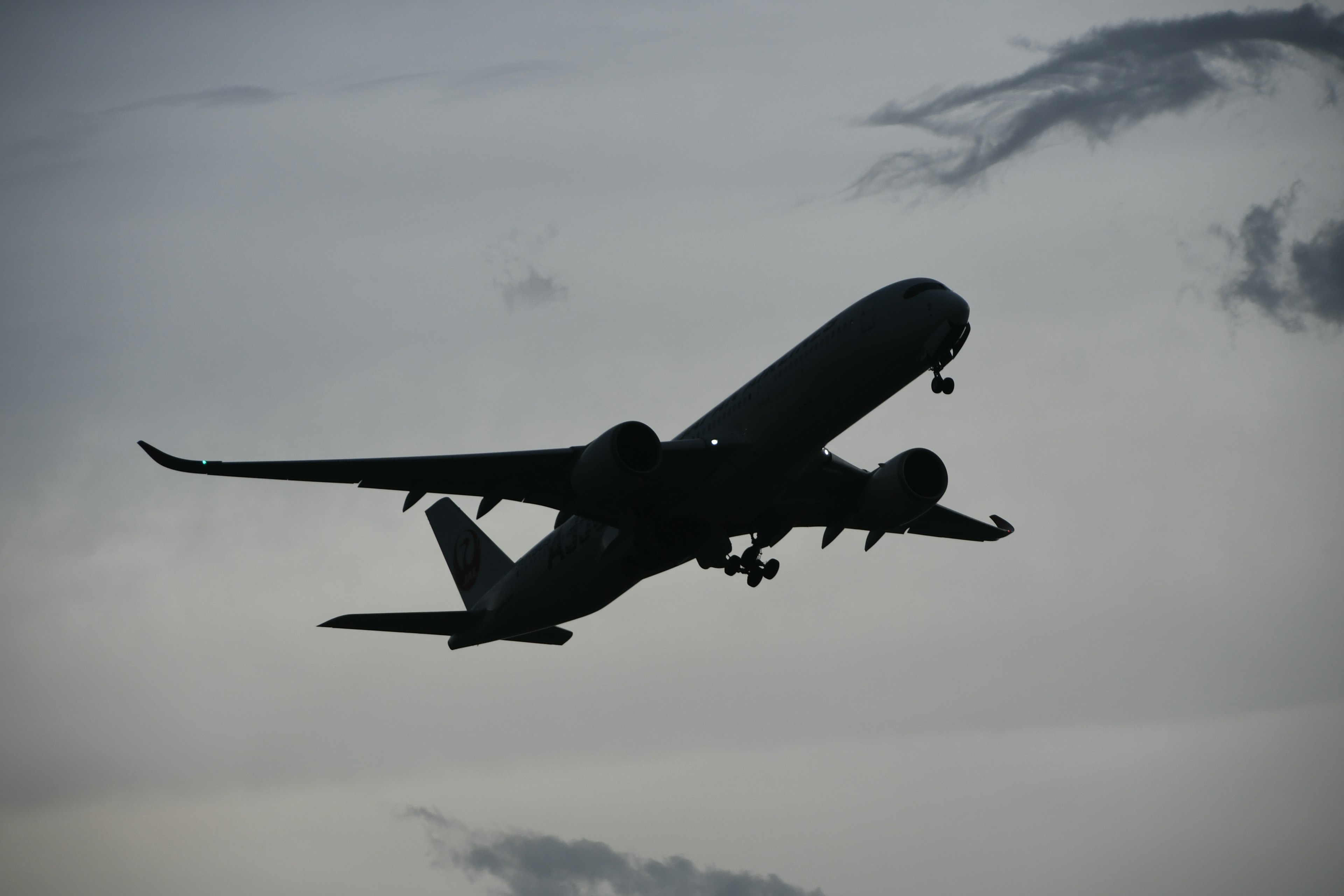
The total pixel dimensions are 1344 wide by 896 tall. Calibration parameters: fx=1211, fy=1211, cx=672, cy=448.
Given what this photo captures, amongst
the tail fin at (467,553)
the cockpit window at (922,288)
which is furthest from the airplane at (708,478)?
the tail fin at (467,553)

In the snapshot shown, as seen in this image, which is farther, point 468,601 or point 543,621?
point 468,601

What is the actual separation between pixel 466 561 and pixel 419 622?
574 cm

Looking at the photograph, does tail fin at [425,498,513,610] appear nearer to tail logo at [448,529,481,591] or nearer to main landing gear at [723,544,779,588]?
tail logo at [448,529,481,591]

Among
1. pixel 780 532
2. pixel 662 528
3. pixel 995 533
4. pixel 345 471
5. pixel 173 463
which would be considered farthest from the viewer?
pixel 995 533

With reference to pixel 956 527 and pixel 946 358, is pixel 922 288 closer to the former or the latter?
pixel 946 358

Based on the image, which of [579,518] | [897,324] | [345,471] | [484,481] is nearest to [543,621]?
[579,518]

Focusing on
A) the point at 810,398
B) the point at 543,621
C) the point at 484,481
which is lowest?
the point at 543,621

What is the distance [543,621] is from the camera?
115ft

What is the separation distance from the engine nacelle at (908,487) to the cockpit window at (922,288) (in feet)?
21.0

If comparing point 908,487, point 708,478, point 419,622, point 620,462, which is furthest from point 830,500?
point 419,622

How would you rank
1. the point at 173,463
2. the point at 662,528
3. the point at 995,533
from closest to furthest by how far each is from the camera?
1. the point at 173,463
2. the point at 662,528
3. the point at 995,533

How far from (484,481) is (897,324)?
1100cm

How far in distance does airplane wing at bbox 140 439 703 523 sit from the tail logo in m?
10.5

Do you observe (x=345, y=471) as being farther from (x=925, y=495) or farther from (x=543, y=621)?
(x=925, y=495)
